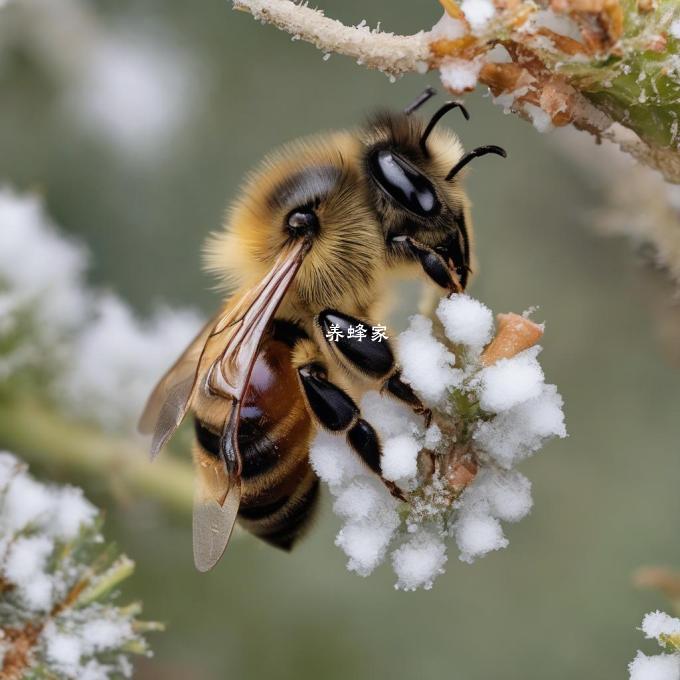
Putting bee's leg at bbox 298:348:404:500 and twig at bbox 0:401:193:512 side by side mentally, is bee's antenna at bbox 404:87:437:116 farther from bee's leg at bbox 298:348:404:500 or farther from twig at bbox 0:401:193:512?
twig at bbox 0:401:193:512

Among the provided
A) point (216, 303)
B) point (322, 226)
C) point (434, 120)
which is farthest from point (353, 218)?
point (216, 303)

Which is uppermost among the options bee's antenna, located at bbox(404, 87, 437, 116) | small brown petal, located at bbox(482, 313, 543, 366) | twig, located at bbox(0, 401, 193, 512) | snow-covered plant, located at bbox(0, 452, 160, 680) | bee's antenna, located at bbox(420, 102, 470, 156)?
bee's antenna, located at bbox(404, 87, 437, 116)

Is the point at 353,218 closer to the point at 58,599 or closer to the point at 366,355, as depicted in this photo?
the point at 366,355

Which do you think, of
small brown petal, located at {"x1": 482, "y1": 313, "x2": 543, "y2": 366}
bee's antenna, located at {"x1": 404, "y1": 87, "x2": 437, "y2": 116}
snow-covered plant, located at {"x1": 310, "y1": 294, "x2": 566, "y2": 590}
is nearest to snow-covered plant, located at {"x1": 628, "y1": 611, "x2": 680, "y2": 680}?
snow-covered plant, located at {"x1": 310, "y1": 294, "x2": 566, "y2": 590}

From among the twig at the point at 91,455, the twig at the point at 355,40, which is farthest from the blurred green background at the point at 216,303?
the twig at the point at 355,40

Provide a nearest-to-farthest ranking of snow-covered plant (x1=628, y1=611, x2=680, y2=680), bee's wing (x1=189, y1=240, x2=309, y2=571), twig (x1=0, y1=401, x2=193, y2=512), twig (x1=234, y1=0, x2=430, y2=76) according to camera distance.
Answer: snow-covered plant (x1=628, y1=611, x2=680, y2=680) → twig (x1=234, y1=0, x2=430, y2=76) → bee's wing (x1=189, y1=240, x2=309, y2=571) → twig (x1=0, y1=401, x2=193, y2=512)

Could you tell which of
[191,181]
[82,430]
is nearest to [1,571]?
[82,430]

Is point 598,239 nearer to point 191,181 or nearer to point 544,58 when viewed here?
point 191,181
